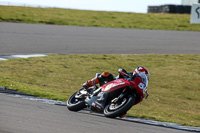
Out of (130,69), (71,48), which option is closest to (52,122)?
(130,69)

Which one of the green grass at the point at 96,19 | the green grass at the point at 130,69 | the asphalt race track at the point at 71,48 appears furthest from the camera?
the green grass at the point at 96,19

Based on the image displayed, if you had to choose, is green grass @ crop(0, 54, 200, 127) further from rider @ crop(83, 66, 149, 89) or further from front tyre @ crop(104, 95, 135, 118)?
front tyre @ crop(104, 95, 135, 118)

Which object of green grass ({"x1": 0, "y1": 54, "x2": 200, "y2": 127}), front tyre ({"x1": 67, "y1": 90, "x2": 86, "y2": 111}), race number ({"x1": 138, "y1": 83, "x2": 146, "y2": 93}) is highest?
race number ({"x1": 138, "y1": 83, "x2": 146, "y2": 93})

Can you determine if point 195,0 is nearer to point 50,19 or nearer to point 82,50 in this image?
point 50,19

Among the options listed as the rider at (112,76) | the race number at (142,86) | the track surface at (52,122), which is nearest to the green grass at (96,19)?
the rider at (112,76)

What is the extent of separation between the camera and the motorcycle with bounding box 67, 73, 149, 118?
24.9 ft

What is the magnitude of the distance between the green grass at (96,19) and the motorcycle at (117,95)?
18583mm

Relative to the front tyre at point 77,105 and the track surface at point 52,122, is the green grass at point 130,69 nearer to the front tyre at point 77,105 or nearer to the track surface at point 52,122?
the front tyre at point 77,105

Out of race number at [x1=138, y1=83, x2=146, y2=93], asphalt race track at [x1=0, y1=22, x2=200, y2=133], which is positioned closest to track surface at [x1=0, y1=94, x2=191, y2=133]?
asphalt race track at [x1=0, y1=22, x2=200, y2=133]

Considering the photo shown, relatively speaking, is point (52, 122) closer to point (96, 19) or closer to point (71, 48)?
point (71, 48)

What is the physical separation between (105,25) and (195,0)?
23.6m

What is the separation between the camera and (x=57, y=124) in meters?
6.53

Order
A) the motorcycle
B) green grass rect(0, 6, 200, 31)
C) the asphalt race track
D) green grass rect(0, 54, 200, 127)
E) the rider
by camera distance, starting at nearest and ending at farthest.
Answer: the asphalt race track → the motorcycle → the rider → green grass rect(0, 54, 200, 127) → green grass rect(0, 6, 200, 31)

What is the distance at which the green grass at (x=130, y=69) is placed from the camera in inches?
416
